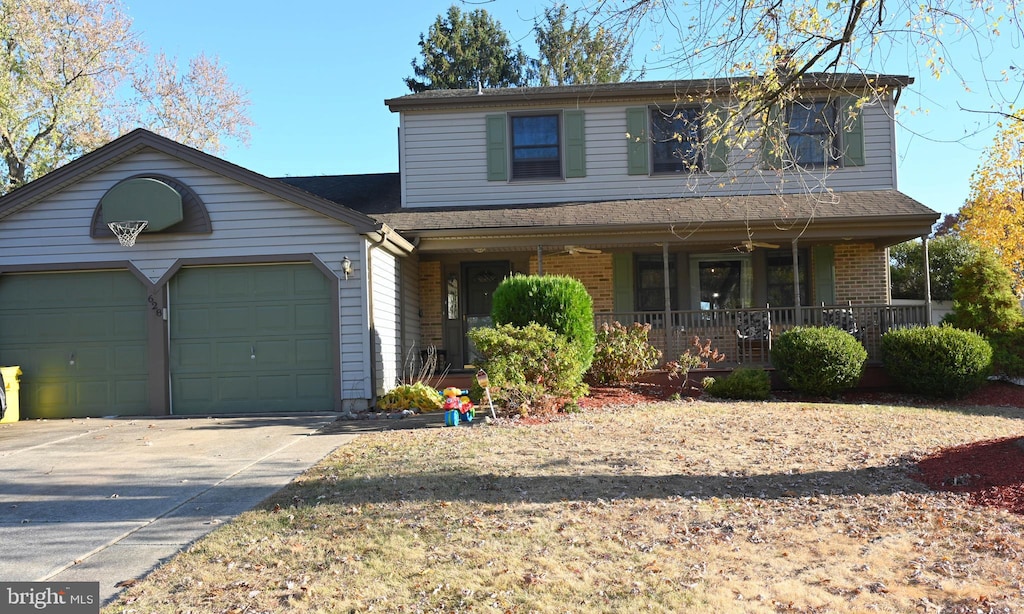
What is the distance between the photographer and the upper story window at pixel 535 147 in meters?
14.9

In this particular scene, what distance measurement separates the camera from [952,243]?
24.3m

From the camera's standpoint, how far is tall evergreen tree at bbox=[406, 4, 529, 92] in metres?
33.6

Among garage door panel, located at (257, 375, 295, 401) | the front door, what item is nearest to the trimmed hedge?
garage door panel, located at (257, 375, 295, 401)

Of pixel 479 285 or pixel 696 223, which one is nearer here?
pixel 696 223

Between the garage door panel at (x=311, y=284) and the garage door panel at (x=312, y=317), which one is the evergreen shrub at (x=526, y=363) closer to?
the garage door panel at (x=312, y=317)

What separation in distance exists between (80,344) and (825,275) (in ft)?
41.3

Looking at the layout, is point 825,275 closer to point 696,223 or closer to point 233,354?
point 696,223

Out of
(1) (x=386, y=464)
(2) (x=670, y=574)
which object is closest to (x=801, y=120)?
(1) (x=386, y=464)

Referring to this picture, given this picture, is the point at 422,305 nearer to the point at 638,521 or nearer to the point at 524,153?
the point at 524,153

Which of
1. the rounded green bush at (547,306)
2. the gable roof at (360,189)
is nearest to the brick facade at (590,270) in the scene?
the gable roof at (360,189)

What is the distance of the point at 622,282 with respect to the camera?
48.6 ft

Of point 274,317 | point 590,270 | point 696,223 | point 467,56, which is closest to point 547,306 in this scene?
point 696,223

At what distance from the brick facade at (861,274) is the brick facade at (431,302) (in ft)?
24.8

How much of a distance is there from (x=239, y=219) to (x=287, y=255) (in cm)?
88
